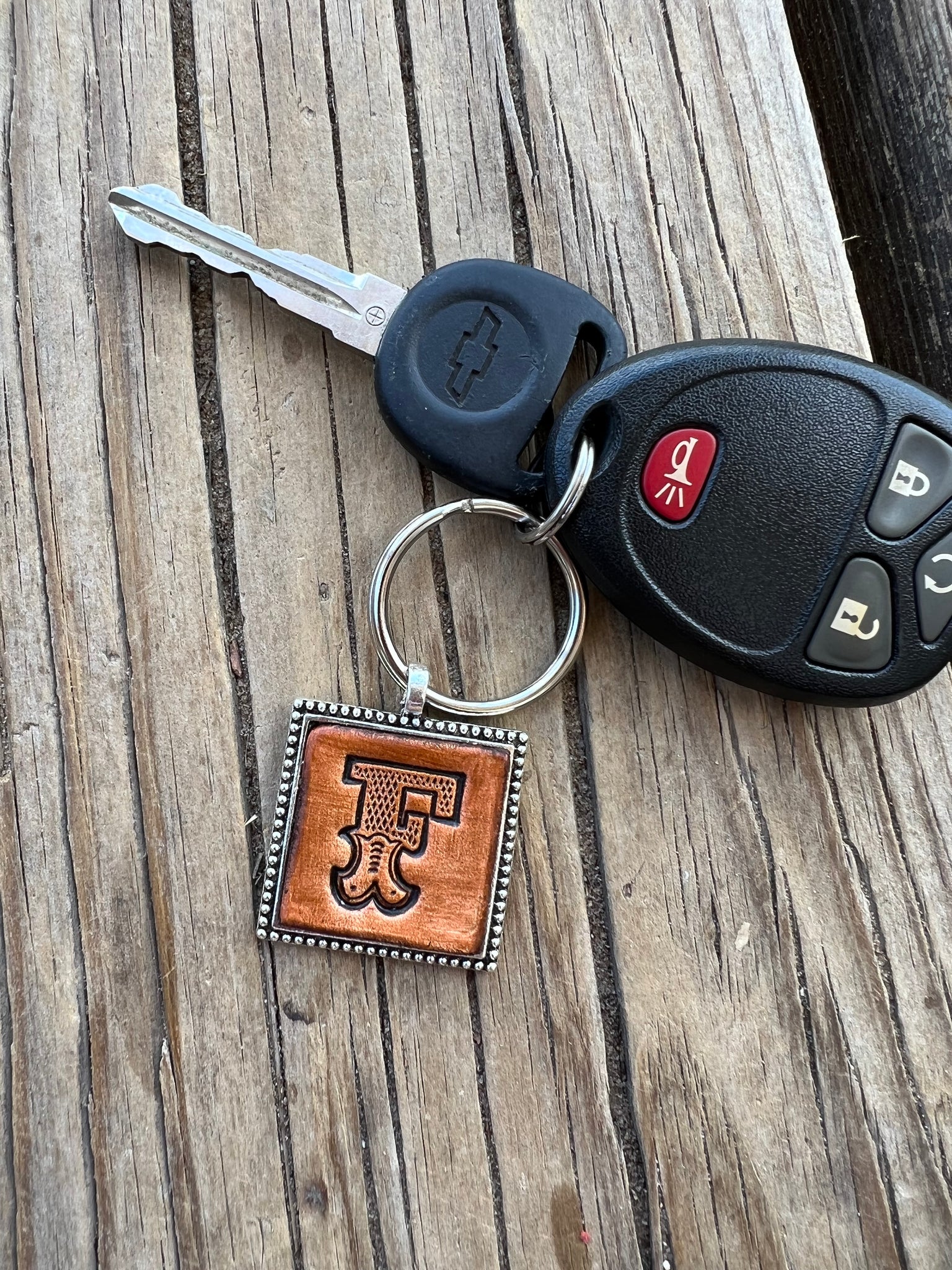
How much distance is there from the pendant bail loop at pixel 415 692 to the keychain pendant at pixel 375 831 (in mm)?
16

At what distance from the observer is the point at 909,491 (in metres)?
1.07

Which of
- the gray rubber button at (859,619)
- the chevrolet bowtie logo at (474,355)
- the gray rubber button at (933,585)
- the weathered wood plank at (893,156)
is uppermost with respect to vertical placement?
the weathered wood plank at (893,156)

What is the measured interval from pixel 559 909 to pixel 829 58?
1.32 m

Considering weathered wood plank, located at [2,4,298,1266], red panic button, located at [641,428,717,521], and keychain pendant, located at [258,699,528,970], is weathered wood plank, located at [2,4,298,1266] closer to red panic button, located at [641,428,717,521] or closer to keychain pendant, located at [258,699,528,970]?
keychain pendant, located at [258,699,528,970]

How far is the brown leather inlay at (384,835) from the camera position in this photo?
109 centimetres

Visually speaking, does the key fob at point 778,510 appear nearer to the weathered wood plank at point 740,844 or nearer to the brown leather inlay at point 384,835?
the weathered wood plank at point 740,844

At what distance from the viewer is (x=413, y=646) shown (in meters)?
1.18

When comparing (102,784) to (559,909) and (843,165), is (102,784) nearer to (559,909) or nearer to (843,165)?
(559,909)

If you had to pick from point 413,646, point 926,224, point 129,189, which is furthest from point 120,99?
point 926,224

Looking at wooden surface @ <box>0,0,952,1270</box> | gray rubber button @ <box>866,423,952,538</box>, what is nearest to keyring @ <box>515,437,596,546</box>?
wooden surface @ <box>0,0,952,1270</box>

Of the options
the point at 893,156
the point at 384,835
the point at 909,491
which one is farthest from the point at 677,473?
the point at 893,156

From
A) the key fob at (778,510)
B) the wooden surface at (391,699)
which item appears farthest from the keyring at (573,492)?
the wooden surface at (391,699)

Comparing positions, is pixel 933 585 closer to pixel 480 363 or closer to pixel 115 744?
pixel 480 363

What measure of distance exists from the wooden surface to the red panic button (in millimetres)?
178
